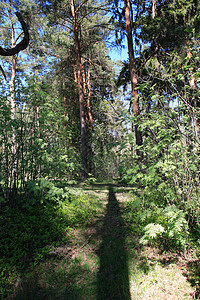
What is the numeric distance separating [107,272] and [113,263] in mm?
200

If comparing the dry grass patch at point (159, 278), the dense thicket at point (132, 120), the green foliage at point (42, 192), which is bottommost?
the dry grass patch at point (159, 278)

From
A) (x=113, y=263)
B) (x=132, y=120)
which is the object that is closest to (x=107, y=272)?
(x=113, y=263)

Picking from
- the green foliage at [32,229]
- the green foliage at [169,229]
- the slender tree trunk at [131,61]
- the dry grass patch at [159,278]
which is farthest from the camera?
the slender tree trunk at [131,61]

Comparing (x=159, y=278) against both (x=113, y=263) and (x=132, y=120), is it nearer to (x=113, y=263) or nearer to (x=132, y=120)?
(x=113, y=263)

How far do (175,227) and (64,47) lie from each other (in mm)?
12987

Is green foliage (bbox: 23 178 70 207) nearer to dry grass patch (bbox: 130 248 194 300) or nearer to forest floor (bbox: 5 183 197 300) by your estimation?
forest floor (bbox: 5 183 197 300)

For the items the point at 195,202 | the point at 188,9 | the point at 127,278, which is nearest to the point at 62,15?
the point at 188,9

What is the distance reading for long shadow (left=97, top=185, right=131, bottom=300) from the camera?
2.96 metres

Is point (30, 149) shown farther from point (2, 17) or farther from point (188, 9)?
point (2, 17)

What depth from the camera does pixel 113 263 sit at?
11.3 ft

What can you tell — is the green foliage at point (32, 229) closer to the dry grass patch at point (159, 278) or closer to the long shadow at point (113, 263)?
the long shadow at point (113, 263)

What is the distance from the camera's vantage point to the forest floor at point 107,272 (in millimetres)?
2936

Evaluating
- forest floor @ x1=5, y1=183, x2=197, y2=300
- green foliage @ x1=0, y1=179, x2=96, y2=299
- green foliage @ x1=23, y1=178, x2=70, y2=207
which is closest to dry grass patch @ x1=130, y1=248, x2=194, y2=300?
forest floor @ x1=5, y1=183, x2=197, y2=300

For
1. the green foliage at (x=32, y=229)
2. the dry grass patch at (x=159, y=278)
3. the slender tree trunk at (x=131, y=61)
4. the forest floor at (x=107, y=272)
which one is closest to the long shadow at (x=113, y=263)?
the forest floor at (x=107, y=272)
